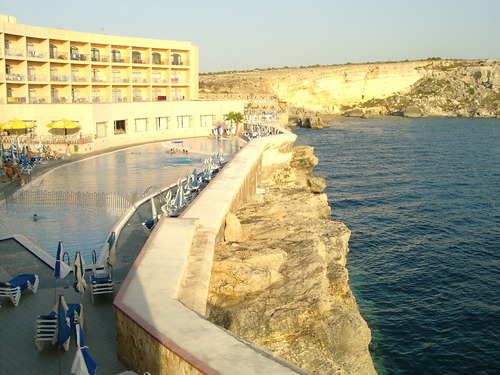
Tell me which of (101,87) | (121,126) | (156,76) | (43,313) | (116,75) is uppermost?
(156,76)

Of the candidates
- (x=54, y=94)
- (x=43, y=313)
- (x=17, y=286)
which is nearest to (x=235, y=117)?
(x=54, y=94)

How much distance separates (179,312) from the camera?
29.5 ft

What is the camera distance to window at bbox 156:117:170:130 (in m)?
46.4

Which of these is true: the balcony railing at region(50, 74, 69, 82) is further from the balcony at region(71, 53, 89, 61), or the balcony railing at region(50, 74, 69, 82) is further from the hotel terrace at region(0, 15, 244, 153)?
the balcony at region(71, 53, 89, 61)

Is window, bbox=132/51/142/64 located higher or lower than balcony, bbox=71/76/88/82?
higher

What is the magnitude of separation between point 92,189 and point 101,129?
17.3 m

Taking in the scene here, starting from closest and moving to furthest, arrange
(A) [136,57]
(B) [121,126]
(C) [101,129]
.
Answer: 1. (C) [101,129]
2. (B) [121,126]
3. (A) [136,57]

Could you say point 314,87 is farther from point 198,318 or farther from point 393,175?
point 198,318

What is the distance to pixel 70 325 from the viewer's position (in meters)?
9.94

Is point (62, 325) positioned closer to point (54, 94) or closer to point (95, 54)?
point (54, 94)

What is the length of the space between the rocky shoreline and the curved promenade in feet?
1.98

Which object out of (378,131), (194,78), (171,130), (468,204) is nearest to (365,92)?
(378,131)

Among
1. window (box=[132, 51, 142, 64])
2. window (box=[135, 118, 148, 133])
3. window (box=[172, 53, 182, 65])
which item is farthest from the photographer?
window (box=[172, 53, 182, 65])

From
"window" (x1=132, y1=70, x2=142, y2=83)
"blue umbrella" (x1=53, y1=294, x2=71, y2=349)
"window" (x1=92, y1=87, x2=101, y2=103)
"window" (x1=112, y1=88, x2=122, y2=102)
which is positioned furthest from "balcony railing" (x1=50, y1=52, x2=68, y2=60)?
"blue umbrella" (x1=53, y1=294, x2=71, y2=349)
